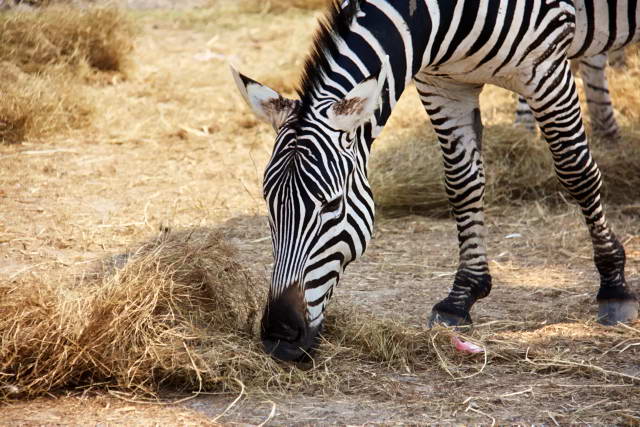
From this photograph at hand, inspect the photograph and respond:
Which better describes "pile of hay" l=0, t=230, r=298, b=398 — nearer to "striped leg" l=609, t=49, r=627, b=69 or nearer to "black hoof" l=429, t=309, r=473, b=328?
"black hoof" l=429, t=309, r=473, b=328

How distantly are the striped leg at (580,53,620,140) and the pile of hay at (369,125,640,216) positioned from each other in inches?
15.7

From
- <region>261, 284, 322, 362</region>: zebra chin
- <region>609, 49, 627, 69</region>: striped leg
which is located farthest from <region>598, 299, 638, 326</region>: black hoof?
<region>609, 49, 627, 69</region>: striped leg

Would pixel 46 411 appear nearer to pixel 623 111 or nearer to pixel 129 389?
pixel 129 389

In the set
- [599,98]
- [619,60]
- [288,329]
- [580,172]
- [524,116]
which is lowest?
[524,116]

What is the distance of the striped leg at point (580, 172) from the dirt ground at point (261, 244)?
179 mm

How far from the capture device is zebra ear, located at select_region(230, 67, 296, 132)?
148 inches

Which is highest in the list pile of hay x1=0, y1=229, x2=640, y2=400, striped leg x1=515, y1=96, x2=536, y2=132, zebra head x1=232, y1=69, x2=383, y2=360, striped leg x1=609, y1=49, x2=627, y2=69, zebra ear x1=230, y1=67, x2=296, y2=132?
zebra ear x1=230, y1=67, x2=296, y2=132

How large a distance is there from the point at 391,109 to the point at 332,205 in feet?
2.22

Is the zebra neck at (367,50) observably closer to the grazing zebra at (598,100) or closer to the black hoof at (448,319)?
the black hoof at (448,319)

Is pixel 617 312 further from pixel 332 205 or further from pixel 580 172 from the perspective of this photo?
pixel 332 205

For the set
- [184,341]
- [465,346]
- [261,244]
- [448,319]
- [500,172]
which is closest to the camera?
[184,341]

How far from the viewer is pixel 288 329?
3.53 m

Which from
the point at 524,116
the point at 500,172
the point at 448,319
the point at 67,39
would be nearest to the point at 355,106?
the point at 448,319

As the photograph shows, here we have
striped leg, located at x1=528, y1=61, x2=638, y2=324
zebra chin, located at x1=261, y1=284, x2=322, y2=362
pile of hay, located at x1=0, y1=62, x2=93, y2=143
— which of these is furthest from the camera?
pile of hay, located at x1=0, y1=62, x2=93, y2=143
